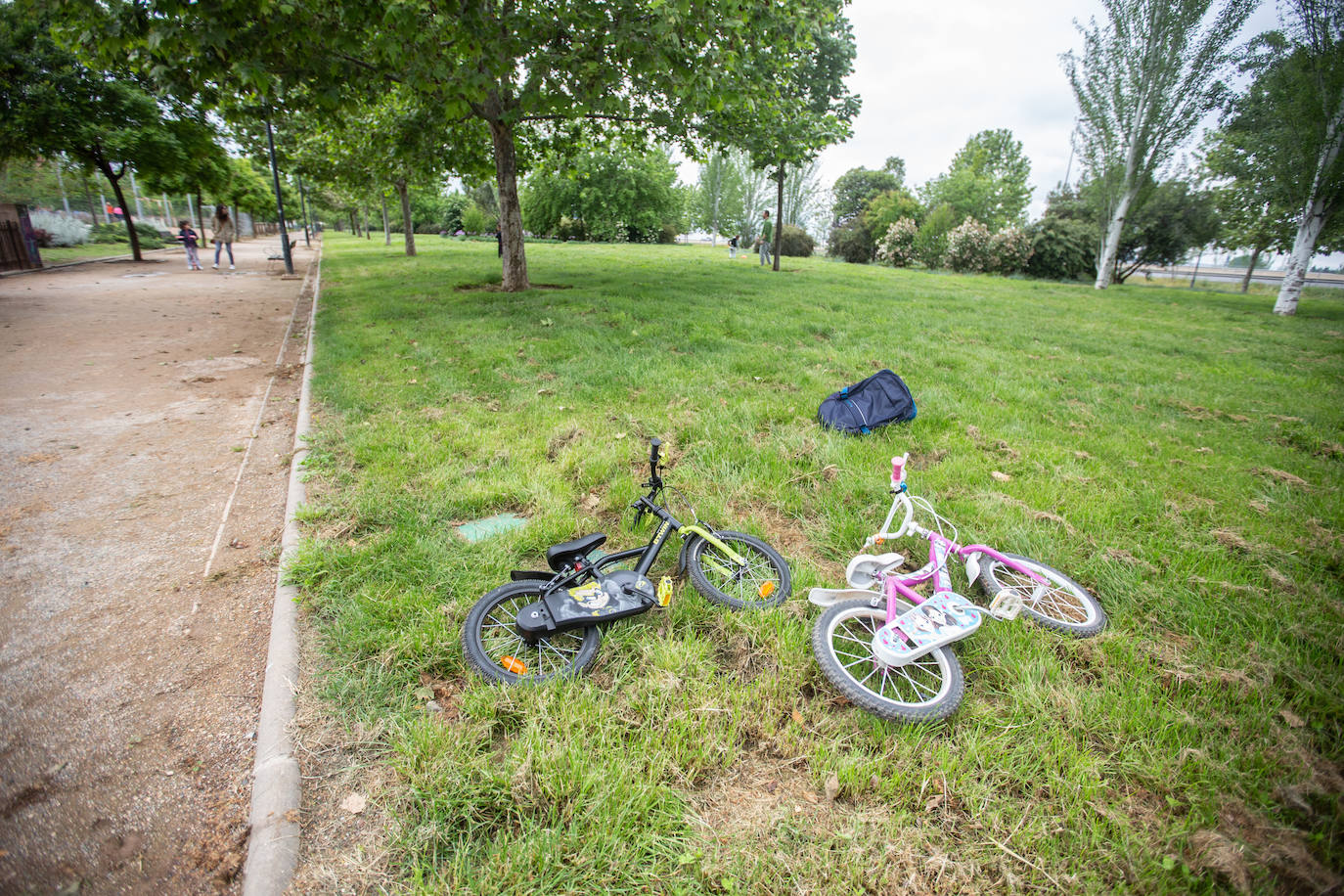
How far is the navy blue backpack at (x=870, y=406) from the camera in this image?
4.94m

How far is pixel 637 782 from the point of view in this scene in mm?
2000

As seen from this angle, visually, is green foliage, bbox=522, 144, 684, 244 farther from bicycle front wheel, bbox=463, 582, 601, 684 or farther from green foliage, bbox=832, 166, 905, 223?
bicycle front wheel, bbox=463, 582, 601, 684

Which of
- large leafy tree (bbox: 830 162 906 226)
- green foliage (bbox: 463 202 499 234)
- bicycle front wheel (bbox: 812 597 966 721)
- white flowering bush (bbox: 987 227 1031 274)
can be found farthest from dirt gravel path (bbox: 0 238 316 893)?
large leafy tree (bbox: 830 162 906 226)

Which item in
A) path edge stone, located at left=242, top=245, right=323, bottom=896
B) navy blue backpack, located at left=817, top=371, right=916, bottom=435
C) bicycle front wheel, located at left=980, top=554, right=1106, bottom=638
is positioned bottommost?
path edge stone, located at left=242, top=245, right=323, bottom=896

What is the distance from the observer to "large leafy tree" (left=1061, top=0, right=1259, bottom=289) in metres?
18.0

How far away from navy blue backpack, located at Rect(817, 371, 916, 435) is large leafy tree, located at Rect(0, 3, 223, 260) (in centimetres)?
2020

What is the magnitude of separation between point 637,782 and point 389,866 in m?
0.84

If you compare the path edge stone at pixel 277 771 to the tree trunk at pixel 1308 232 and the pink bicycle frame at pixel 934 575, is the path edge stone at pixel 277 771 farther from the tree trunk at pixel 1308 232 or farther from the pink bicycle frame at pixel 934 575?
the tree trunk at pixel 1308 232

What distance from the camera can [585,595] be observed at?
8.79ft

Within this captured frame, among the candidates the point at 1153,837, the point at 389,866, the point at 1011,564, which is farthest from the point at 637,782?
the point at 1011,564

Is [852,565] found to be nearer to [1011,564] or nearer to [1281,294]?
[1011,564]

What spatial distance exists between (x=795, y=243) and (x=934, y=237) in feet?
26.1

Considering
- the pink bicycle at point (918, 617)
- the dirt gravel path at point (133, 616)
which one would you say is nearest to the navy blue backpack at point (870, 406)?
the pink bicycle at point (918, 617)

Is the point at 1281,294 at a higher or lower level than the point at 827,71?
lower
